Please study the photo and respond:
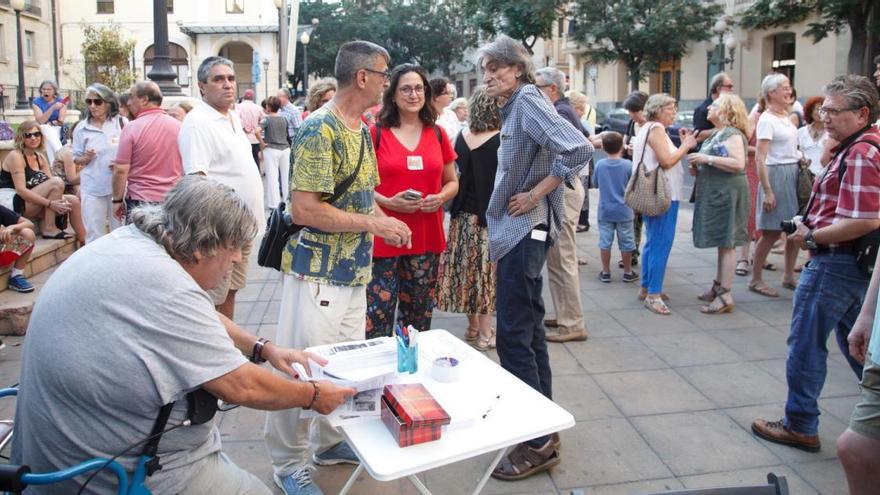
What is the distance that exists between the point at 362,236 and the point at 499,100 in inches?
73.2

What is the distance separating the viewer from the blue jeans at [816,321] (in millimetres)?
3285

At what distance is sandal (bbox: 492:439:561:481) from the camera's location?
323 centimetres

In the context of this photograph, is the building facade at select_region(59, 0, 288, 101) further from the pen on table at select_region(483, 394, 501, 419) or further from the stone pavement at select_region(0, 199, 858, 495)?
the pen on table at select_region(483, 394, 501, 419)

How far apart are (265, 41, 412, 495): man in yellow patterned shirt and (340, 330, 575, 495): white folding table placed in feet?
1.91

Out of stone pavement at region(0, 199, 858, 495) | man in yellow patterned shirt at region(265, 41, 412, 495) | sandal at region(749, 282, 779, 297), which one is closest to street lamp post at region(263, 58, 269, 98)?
stone pavement at region(0, 199, 858, 495)

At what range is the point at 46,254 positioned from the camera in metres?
7.25

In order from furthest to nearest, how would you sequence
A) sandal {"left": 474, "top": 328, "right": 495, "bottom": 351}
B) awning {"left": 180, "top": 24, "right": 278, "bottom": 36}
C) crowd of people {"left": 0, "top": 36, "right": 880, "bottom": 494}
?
awning {"left": 180, "top": 24, "right": 278, "bottom": 36}
sandal {"left": 474, "top": 328, "right": 495, "bottom": 351}
crowd of people {"left": 0, "top": 36, "right": 880, "bottom": 494}

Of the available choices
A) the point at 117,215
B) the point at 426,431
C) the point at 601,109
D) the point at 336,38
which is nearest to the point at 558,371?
the point at 426,431

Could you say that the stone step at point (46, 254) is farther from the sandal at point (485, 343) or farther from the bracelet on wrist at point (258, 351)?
the bracelet on wrist at point (258, 351)

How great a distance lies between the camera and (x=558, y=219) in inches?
133

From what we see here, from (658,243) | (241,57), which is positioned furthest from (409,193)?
(241,57)

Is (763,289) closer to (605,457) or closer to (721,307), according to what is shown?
(721,307)

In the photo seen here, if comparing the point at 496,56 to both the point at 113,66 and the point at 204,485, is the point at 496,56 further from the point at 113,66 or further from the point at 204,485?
the point at 113,66

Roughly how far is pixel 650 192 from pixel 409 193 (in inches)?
99.8
